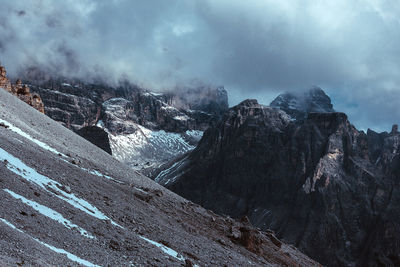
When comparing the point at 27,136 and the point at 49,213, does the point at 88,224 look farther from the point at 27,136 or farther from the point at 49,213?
the point at 27,136

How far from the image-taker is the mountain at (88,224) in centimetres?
1852

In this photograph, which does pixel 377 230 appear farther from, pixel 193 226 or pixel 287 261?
pixel 193 226

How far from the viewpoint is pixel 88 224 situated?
23109mm

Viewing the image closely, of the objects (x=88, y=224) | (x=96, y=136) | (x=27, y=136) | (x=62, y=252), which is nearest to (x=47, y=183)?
(x=88, y=224)

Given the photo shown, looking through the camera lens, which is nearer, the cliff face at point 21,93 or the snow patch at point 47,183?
the snow patch at point 47,183

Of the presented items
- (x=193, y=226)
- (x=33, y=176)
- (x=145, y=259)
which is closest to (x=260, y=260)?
(x=193, y=226)

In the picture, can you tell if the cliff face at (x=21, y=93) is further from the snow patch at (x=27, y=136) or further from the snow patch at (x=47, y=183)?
the snow patch at (x=47, y=183)

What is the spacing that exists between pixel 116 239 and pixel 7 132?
19.5m

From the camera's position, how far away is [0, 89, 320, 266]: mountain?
60.7ft

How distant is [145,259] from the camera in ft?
72.3

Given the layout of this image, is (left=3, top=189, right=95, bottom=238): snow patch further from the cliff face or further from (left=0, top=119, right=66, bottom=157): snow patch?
the cliff face

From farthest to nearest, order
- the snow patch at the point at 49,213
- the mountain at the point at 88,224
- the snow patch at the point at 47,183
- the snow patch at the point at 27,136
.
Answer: the snow patch at the point at 27,136, the snow patch at the point at 47,183, the snow patch at the point at 49,213, the mountain at the point at 88,224

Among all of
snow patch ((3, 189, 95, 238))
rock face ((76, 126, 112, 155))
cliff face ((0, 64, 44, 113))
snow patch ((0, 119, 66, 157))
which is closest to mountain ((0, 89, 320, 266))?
snow patch ((3, 189, 95, 238))

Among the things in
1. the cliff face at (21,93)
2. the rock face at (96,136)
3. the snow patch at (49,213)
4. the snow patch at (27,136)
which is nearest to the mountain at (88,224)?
the snow patch at (49,213)
